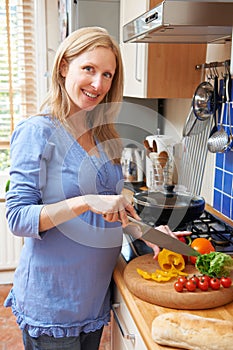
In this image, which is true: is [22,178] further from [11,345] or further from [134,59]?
[11,345]

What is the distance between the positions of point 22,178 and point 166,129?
61.8 inches

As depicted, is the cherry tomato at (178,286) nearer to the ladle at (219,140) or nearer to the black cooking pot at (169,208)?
the black cooking pot at (169,208)

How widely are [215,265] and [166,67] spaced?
1083 mm

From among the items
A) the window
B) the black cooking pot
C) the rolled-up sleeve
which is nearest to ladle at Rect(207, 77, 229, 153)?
the black cooking pot

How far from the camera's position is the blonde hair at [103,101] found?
1149 mm

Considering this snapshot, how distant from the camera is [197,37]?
160cm

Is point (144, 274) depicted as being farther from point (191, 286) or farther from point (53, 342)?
point (53, 342)

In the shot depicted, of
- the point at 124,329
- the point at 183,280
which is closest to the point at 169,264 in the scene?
the point at 183,280

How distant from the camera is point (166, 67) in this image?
75.4 inches

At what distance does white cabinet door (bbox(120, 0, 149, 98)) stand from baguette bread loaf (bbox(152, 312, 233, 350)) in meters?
1.23

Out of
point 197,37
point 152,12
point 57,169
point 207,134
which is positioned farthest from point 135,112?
point 57,169

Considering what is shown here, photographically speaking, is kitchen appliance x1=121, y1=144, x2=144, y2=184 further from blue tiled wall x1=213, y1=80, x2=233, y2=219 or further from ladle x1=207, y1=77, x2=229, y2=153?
ladle x1=207, y1=77, x2=229, y2=153

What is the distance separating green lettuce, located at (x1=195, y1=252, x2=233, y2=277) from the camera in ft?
3.67

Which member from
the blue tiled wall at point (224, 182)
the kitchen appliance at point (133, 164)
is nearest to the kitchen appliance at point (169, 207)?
the blue tiled wall at point (224, 182)
